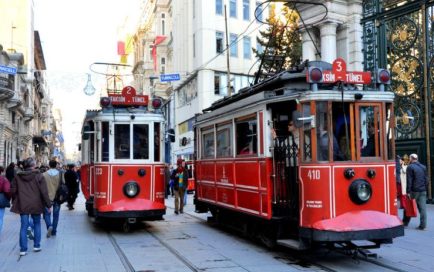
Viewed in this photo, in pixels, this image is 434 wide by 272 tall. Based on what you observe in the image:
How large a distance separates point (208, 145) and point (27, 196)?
17.3 feet

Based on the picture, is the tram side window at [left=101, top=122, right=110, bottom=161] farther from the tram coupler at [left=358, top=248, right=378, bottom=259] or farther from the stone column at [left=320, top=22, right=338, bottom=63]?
the stone column at [left=320, top=22, right=338, bottom=63]

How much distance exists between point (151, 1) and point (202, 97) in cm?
2642

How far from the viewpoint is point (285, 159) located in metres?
9.46

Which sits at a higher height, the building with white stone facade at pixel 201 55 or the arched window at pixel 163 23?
the arched window at pixel 163 23

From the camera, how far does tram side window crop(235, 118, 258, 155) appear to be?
10.2 meters

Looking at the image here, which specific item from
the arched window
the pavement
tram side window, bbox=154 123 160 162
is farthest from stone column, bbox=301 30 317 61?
the arched window

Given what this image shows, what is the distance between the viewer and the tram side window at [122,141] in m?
12.5

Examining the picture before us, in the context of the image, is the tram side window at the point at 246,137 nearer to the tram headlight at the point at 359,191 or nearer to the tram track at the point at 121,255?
the tram headlight at the point at 359,191

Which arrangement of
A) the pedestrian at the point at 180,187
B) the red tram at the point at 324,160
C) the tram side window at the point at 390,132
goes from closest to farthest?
the red tram at the point at 324,160 < the tram side window at the point at 390,132 < the pedestrian at the point at 180,187

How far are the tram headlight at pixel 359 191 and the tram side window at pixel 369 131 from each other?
0.51 m

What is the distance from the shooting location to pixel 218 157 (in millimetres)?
12625

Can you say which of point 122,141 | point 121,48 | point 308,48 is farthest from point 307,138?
point 121,48

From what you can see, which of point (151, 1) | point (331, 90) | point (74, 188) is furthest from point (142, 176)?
point (151, 1)

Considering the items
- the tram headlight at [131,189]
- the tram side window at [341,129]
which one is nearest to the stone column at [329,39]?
the tram headlight at [131,189]
